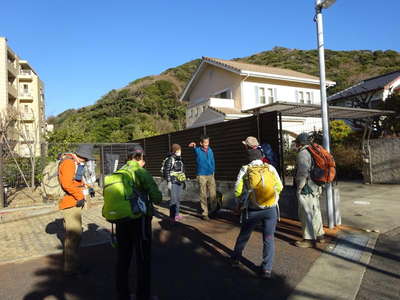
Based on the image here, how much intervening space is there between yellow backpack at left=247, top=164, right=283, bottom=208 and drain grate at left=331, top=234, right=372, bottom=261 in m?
1.57

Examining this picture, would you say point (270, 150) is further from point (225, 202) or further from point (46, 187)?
point (46, 187)

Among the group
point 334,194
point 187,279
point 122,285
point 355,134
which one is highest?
point 355,134

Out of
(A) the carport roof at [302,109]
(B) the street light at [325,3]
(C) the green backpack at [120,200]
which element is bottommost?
(C) the green backpack at [120,200]

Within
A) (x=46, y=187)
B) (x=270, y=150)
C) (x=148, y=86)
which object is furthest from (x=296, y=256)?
(x=148, y=86)

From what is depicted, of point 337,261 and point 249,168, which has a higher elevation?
point 249,168

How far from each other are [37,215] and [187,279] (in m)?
6.77

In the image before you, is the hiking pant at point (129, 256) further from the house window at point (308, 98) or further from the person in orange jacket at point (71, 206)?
the house window at point (308, 98)

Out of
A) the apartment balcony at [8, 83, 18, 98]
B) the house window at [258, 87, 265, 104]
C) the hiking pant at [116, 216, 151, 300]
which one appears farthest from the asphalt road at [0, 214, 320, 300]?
the apartment balcony at [8, 83, 18, 98]

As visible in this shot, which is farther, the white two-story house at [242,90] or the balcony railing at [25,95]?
the balcony railing at [25,95]

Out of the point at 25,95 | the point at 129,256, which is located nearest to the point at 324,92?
the point at 129,256

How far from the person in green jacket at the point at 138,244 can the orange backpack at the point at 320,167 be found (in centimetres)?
267

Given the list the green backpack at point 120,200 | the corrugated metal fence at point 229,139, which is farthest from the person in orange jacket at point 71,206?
the corrugated metal fence at point 229,139

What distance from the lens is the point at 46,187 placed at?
14.4 feet

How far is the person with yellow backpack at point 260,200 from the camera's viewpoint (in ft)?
12.4
